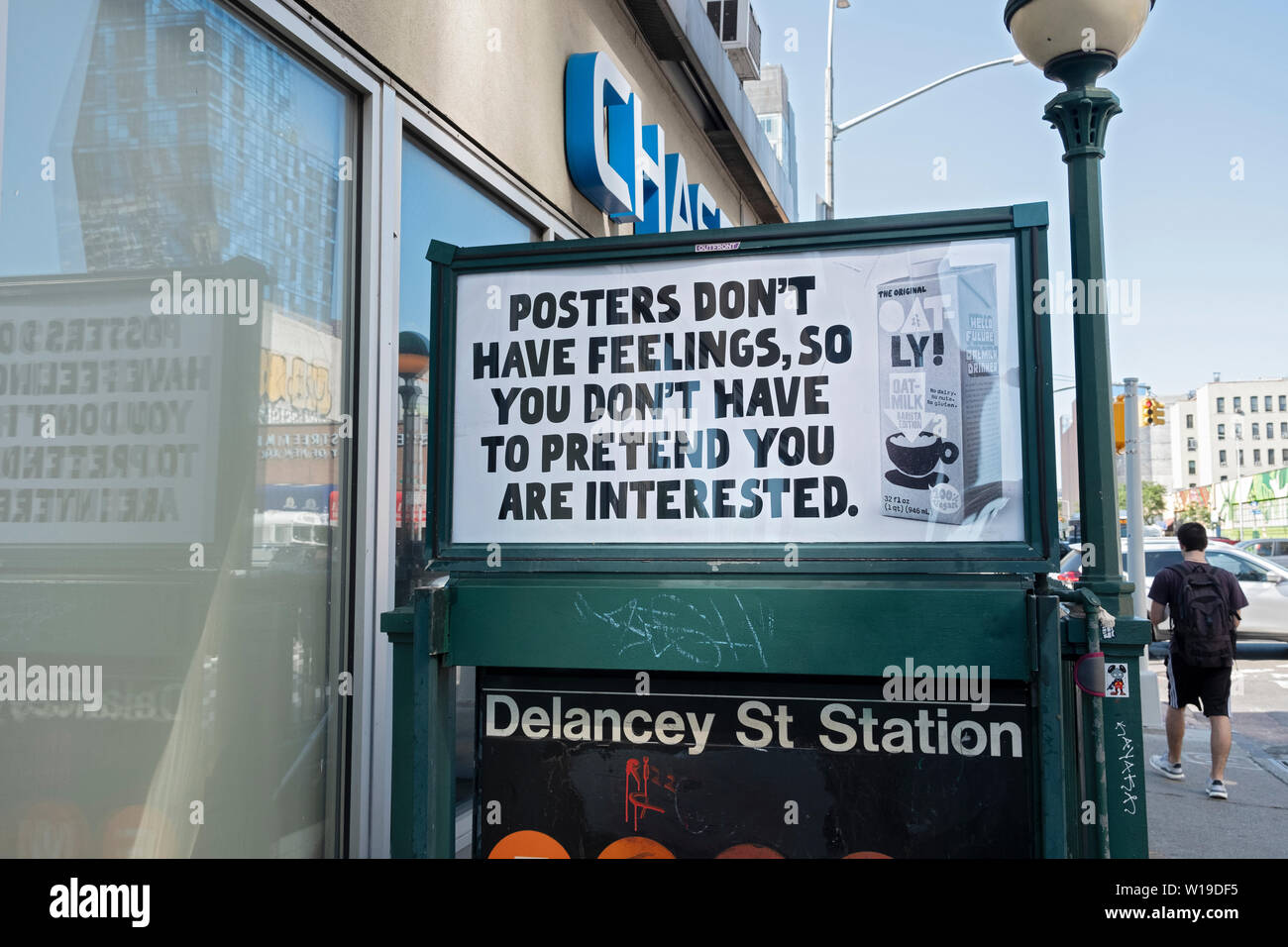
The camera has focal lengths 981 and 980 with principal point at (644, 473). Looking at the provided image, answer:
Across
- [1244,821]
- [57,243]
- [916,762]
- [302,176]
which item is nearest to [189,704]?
[57,243]

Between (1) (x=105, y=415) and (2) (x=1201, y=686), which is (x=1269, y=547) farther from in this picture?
(1) (x=105, y=415)

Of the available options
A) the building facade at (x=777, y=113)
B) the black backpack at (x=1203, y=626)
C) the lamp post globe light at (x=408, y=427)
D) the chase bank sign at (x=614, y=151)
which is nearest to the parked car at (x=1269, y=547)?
the building facade at (x=777, y=113)

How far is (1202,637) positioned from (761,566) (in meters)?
5.63

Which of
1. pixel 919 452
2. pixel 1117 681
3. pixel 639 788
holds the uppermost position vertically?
pixel 919 452

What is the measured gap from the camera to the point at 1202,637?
6.98m

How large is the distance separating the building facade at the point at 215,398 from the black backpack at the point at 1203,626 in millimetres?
5533

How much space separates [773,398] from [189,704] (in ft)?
7.51

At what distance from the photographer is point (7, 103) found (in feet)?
9.13

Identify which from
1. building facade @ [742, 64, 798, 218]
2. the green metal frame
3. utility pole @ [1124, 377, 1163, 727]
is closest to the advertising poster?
the green metal frame

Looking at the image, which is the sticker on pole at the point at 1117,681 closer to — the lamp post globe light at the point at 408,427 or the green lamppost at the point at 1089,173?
the green lamppost at the point at 1089,173

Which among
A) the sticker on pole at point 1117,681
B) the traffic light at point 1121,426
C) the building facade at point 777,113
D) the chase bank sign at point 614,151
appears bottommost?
the sticker on pole at point 1117,681

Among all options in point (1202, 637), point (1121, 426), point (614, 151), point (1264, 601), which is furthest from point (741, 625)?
point (1264, 601)

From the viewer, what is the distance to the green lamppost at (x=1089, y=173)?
10.2 ft
